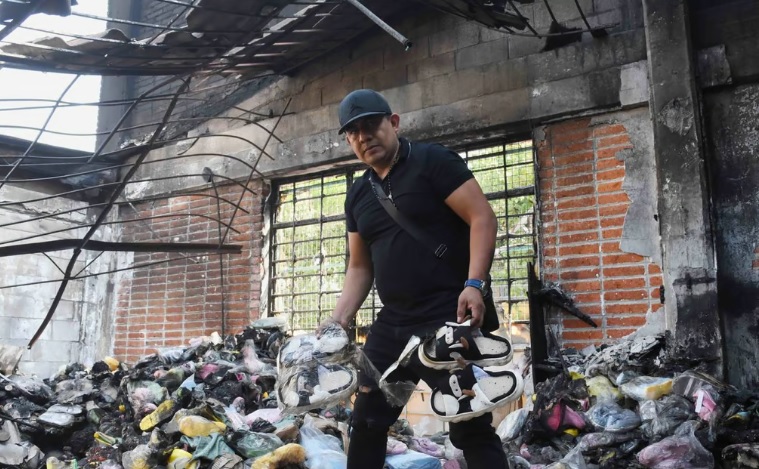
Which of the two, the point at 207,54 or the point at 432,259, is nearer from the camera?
the point at 432,259

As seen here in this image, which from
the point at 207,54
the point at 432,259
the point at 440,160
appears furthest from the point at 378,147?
the point at 207,54

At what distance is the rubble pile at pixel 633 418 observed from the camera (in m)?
3.50

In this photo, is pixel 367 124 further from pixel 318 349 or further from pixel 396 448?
pixel 396 448

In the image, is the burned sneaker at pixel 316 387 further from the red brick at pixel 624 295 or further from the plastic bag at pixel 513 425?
the red brick at pixel 624 295

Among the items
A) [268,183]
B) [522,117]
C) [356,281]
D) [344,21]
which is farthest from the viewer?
[268,183]

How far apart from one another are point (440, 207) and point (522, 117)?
125 inches

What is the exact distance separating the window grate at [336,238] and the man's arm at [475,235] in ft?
10.1

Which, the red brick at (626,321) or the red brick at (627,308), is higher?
the red brick at (627,308)

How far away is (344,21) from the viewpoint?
5867 mm

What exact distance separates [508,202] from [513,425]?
2.00m

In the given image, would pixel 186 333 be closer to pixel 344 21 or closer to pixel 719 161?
pixel 344 21

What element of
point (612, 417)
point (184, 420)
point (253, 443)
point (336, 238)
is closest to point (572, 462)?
point (612, 417)

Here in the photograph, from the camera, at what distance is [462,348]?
2.22m

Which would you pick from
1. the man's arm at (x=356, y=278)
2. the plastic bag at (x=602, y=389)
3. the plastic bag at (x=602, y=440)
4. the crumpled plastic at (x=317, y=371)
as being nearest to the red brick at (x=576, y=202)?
the plastic bag at (x=602, y=389)
